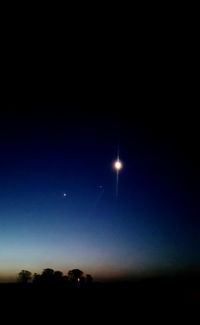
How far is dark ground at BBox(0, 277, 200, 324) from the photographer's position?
47.0 ft

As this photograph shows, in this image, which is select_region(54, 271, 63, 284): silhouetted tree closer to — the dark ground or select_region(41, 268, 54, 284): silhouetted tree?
select_region(41, 268, 54, 284): silhouetted tree

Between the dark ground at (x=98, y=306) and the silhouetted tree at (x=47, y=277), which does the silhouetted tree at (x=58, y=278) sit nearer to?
the silhouetted tree at (x=47, y=277)

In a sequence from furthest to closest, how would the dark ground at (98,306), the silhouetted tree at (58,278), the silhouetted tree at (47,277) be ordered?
the silhouetted tree at (47,277)
the silhouetted tree at (58,278)
the dark ground at (98,306)

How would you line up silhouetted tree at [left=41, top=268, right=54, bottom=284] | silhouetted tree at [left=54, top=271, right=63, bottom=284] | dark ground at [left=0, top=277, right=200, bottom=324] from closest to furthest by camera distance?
1. dark ground at [left=0, top=277, right=200, bottom=324]
2. silhouetted tree at [left=54, top=271, right=63, bottom=284]
3. silhouetted tree at [left=41, top=268, right=54, bottom=284]

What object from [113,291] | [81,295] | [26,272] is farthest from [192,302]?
[26,272]

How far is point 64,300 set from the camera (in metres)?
16.3

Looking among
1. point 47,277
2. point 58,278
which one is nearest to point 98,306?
point 58,278

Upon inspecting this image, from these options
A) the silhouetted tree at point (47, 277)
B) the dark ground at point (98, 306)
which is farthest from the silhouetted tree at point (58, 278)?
the dark ground at point (98, 306)

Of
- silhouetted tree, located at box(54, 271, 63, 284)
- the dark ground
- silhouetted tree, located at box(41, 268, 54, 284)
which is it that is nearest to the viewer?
the dark ground

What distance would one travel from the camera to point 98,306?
15781mm

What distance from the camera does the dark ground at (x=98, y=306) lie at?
14.3 m

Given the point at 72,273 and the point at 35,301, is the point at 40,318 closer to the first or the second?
the point at 35,301

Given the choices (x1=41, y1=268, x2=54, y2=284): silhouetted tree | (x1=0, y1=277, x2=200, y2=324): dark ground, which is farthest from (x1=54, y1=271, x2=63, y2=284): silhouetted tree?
(x1=0, y1=277, x2=200, y2=324): dark ground

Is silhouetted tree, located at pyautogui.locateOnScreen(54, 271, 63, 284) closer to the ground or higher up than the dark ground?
higher up
